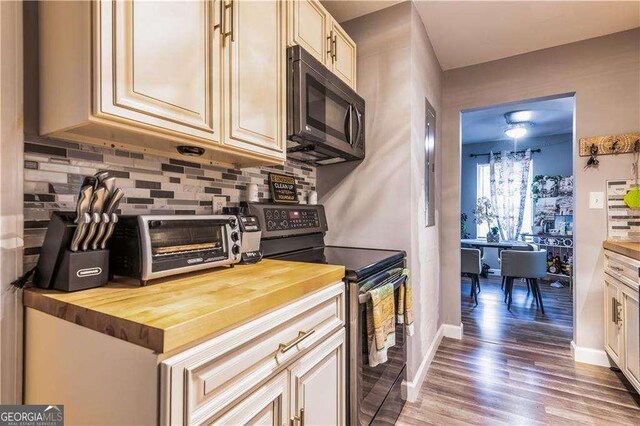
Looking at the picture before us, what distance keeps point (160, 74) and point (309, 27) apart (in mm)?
977

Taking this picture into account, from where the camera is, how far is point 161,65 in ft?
3.11

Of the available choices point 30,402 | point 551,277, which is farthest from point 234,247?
point 551,277

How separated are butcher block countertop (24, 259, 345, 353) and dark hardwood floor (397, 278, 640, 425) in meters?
1.38

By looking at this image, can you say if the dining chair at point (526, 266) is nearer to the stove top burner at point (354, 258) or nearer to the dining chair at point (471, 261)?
the dining chair at point (471, 261)

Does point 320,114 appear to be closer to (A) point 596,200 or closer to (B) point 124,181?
(B) point 124,181

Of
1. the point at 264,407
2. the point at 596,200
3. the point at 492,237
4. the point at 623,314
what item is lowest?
the point at 623,314

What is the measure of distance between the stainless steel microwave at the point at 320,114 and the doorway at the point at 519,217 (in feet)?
7.79

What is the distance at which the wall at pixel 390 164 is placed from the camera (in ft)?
6.42

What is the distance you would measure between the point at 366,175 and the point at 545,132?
512 centimetres

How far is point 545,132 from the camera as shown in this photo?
5.52m

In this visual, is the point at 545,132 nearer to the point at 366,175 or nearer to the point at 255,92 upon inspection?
the point at 366,175

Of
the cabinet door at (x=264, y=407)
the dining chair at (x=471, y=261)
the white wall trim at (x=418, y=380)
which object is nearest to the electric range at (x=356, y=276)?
the white wall trim at (x=418, y=380)

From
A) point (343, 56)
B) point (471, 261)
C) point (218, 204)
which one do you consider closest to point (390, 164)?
point (343, 56)

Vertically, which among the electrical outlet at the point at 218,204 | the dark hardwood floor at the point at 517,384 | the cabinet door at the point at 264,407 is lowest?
the dark hardwood floor at the point at 517,384
